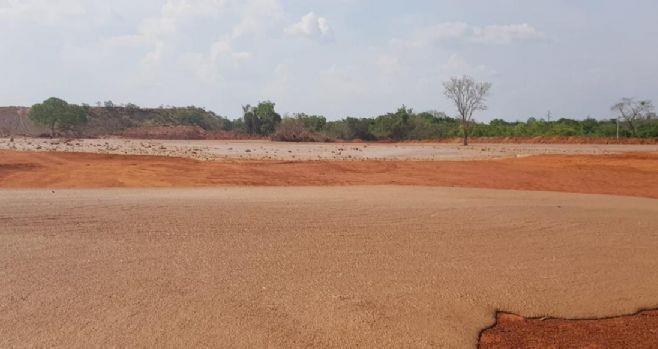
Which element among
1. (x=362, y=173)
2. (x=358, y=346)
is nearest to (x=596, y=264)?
(x=358, y=346)

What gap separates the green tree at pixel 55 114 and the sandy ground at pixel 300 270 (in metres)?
52.4

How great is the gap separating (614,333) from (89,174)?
47.6 ft

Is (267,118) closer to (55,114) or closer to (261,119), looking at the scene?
(261,119)

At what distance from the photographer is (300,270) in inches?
257

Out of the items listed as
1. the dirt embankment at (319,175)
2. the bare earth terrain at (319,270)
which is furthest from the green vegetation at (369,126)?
the bare earth terrain at (319,270)

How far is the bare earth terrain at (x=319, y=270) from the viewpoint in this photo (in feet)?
16.3

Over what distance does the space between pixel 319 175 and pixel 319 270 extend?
39.9 ft

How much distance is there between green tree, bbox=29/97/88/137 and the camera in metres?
58.1

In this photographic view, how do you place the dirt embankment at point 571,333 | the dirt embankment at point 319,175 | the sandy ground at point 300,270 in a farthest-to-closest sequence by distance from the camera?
the dirt embankment at point 319,175 < the dirt embankment at point 571,333 < the sandy ground at point 300,270

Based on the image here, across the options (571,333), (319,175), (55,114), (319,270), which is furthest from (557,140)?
(571,333)

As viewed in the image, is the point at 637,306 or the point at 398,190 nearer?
the point at 637,306

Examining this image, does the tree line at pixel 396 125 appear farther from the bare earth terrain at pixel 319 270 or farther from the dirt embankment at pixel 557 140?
the bare earth terrain at pixel 319 270

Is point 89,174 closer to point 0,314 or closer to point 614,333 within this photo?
point 0,314

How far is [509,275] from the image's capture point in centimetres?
673
